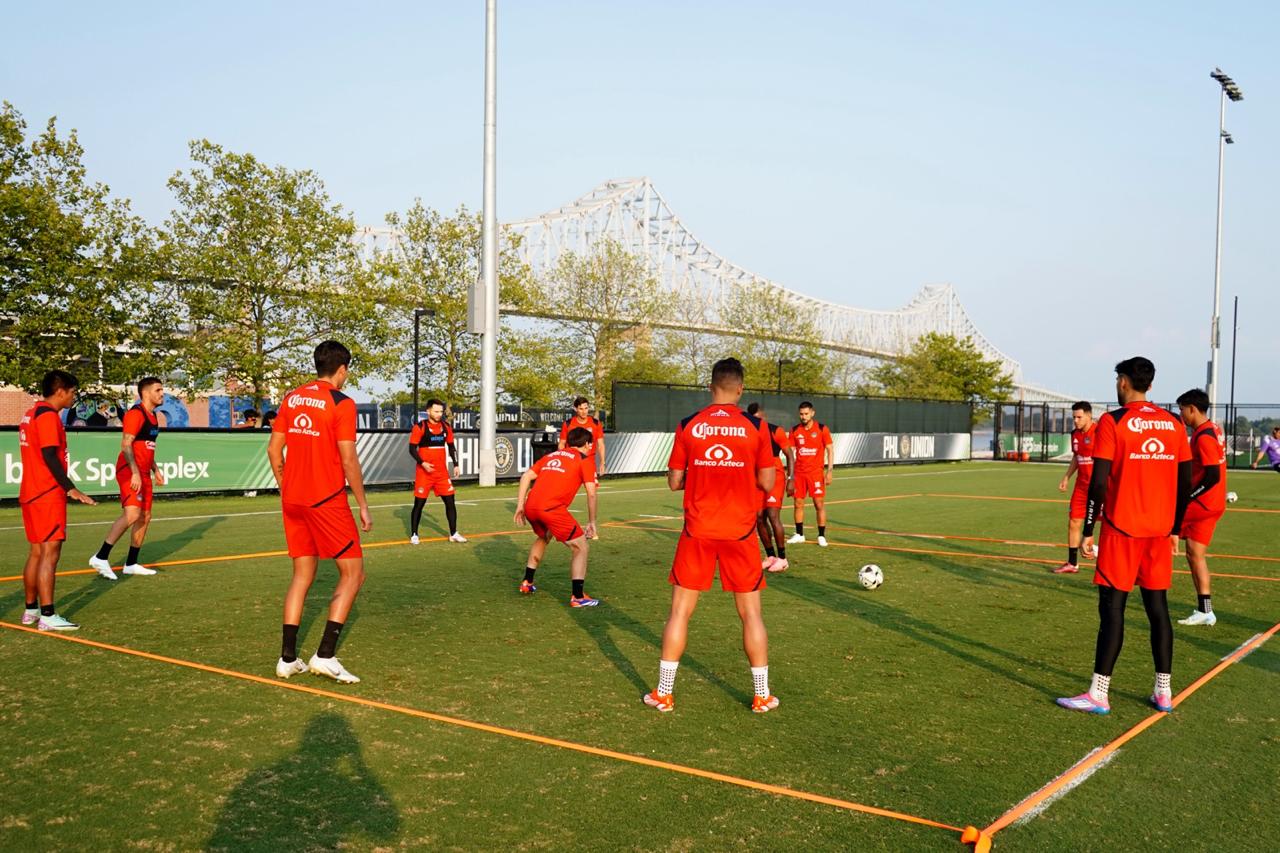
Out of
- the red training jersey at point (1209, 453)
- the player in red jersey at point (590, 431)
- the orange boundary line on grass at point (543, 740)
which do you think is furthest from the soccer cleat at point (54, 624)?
the red training jersey at point (1209, 453)

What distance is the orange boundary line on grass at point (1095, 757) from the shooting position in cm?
437

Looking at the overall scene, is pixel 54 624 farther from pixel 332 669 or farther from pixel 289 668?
pixel 332 669

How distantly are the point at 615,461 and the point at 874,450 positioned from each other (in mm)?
15614

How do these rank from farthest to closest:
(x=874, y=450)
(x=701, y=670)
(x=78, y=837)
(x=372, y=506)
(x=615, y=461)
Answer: (x=874, y=450) < (x=615, y=461) < (x=372, y=506) < (x=701, y=670) < (x=78, y=837)

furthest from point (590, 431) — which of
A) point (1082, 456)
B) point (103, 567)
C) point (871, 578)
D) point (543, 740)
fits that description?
point (1082, 456)

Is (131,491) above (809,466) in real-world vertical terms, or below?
below

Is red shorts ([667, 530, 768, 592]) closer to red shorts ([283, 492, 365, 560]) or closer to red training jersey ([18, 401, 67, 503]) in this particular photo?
red shorts ([283, 492, 365, 560])

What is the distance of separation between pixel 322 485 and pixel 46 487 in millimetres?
3032

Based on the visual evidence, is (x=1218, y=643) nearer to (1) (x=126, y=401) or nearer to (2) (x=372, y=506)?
(2) (x=372, y=506)

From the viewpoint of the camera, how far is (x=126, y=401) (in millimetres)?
26375

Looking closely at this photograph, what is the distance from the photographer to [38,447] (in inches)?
307

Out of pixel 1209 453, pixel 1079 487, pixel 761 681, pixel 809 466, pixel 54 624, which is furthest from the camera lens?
pixel 809 466

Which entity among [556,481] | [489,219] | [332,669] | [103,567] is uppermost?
[489,219]

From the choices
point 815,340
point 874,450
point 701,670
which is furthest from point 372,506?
point 815,340
